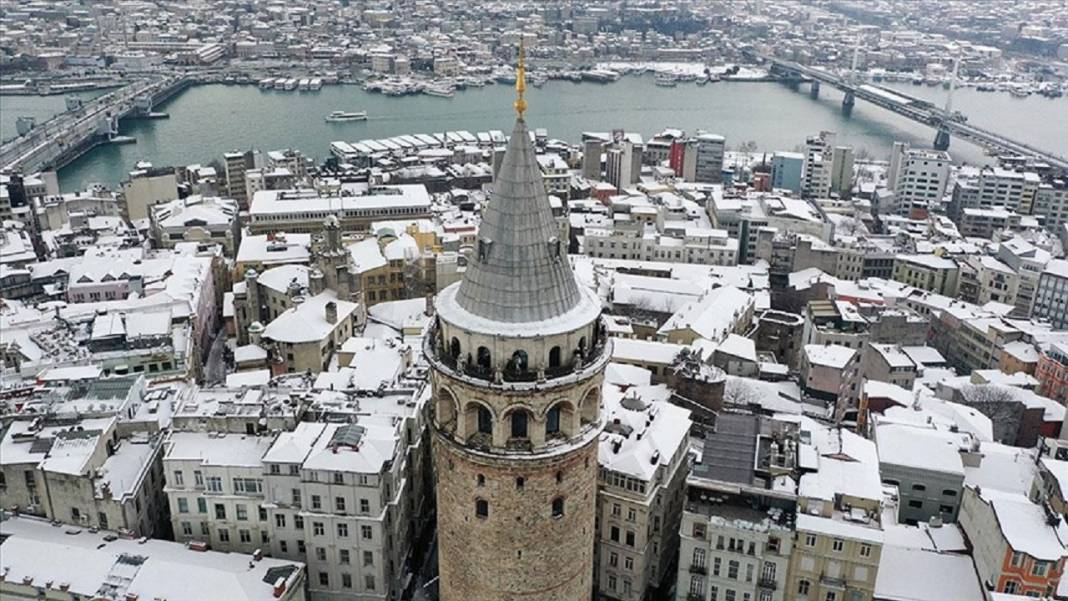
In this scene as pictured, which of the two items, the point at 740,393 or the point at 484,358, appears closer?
the point at 484,358

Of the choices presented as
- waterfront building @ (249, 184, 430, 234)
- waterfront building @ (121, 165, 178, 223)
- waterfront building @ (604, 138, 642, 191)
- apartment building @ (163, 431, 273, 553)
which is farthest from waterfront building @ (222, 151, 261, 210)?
apartment building @ (163, 431, 273, 553)

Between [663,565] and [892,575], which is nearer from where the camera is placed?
[892,575]

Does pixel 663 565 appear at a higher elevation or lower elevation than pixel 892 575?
lower

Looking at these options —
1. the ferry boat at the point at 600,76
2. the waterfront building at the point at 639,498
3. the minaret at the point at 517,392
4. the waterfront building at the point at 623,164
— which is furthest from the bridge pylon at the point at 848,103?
the minaret at the point at 517,392

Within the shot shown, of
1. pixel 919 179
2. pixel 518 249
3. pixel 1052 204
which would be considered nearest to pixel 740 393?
pixel 518 249

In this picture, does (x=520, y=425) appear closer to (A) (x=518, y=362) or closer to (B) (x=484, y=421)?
(B) (x=484, y=421)

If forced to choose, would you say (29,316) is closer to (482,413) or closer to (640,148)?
(482,413)

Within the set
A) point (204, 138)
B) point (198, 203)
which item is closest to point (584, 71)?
point (204, 138)
